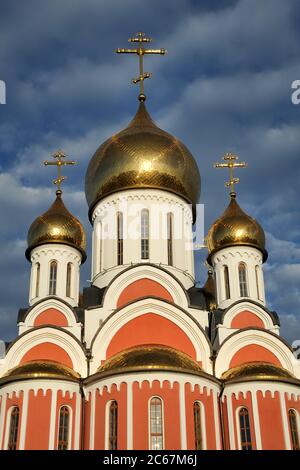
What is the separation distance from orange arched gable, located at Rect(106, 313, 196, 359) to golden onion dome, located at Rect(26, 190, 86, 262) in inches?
171

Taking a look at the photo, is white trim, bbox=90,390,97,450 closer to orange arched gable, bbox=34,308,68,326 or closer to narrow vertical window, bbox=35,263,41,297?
orange arched gable, bbox=34,308,68,326

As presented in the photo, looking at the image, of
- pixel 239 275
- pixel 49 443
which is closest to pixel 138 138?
pixel 239 275

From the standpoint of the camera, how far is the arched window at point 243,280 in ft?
68.5

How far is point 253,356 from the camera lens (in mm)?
18859

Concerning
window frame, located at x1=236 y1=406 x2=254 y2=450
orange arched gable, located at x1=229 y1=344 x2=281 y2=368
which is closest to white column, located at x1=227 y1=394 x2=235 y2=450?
window frame, located at x1=236 y1=406 x2=254 y2=450

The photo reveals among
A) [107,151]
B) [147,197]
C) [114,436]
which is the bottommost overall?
[114,436]

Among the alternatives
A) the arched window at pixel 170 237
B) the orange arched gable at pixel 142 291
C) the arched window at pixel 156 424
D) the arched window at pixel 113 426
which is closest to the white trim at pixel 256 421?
the arched window at pixel 156 424

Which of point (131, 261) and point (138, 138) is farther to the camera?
point (138, 138)

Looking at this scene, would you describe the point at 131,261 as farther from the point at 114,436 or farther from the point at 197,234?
the point at 114,436

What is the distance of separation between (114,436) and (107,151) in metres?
10.5

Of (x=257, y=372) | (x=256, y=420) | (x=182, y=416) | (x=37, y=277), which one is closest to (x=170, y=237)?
(x=37, y=277)
